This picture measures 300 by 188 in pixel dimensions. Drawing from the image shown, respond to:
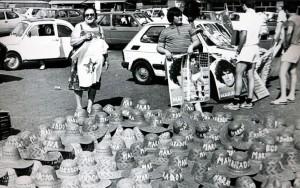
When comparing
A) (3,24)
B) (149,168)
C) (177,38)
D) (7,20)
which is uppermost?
(7,20)

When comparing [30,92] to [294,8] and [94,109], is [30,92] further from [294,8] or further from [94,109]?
[294,8]

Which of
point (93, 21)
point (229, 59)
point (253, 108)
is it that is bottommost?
point (253, 108)

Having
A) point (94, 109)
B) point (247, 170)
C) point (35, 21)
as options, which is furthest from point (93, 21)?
point (35, 21)

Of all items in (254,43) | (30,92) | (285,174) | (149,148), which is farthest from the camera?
(30,92)

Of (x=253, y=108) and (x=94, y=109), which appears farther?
(x=253, y=108)

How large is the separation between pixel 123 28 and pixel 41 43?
3.11 meters

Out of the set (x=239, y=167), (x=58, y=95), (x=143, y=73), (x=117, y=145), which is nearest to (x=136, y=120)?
(x=117, y=145)

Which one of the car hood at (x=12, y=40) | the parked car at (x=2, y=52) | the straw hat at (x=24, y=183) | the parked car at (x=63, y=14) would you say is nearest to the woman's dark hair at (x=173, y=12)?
the straw hat at (x=24, y=183)

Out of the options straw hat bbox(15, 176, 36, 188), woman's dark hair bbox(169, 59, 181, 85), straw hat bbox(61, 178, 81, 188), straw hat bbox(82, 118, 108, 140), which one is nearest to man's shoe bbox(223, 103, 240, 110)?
woman's dark hair bbox(169, 59, 181, 85)

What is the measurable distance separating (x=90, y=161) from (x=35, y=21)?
743 centimetres

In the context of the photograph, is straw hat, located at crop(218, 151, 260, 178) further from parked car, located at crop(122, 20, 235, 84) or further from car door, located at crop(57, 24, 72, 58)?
car door, located at crop(57, 24, 72, 58)

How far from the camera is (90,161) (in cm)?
306

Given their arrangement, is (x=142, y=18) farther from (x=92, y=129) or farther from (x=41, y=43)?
(x=92, y=129)

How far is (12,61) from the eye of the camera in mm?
9375
